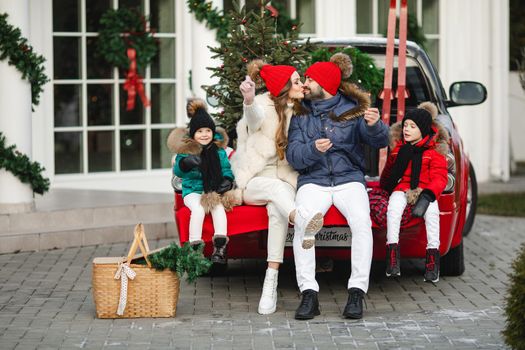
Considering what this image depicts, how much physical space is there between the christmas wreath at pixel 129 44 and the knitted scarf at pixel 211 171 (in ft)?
18.2

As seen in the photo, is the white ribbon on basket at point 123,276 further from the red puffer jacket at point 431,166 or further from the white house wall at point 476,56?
the white house wall at point 476,56

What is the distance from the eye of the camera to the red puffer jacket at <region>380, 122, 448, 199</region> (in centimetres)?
804

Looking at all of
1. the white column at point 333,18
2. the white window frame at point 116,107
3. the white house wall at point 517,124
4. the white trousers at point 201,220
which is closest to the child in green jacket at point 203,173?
the white trousers at point 201,220

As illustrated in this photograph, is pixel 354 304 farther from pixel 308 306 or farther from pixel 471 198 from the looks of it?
pixel 471 198

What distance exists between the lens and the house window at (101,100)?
521 inches

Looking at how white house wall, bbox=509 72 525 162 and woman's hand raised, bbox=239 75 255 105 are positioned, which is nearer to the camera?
woman's hand raised, bbox=239 75 255 105

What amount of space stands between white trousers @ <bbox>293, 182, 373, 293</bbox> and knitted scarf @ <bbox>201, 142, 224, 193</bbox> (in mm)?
549

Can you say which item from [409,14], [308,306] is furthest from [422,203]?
[409,14]

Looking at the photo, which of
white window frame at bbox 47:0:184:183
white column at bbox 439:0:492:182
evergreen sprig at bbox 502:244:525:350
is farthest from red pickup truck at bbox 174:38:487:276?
white column at bbox 439:0:492:182

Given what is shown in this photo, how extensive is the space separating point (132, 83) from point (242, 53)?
15.4 ft

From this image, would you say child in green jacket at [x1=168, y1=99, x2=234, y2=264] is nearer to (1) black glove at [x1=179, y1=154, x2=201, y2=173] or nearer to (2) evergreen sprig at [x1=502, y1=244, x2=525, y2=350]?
(1) black glove at [x1=179, y1=154, x2=201, y2=173]

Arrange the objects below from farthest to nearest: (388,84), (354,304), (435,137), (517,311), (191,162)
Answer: (388,84) < (435,137) < (191,162) < (354,304) < (517,311)

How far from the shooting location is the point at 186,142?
811 cm

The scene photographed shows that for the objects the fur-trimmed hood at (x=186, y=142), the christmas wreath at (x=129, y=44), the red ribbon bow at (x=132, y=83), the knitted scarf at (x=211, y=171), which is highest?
the christmas wreath at (x=129, y=44)
